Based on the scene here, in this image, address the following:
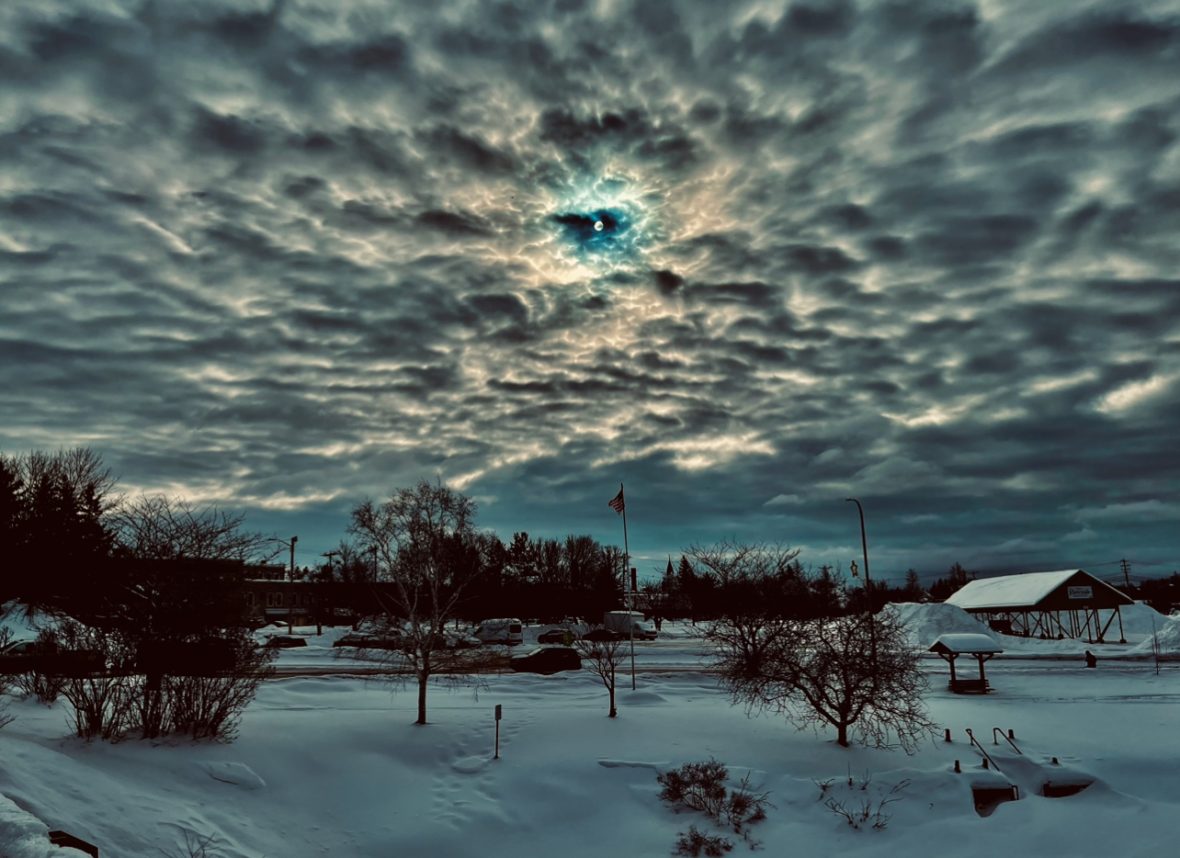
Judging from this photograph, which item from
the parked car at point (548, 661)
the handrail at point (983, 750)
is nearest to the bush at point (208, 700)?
the handrail at point (983, 750)

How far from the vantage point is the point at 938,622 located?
64.6m

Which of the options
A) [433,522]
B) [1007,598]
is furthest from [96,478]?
[1007,598]

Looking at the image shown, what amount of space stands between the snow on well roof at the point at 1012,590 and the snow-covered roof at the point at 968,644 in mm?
35270

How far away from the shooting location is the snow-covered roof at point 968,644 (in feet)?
107

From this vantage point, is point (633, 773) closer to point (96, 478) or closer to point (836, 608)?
point (836, 608)

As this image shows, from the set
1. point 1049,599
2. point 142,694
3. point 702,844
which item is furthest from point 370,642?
point 1049,599

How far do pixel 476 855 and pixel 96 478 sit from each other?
53317mm

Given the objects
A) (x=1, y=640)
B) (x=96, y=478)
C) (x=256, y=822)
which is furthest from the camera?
(x=96, y=478)

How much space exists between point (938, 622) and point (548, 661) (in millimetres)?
38029

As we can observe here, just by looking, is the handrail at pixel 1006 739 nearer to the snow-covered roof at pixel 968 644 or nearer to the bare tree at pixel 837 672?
the bare tree at pixel 837 672

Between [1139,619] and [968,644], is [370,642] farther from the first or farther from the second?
[1139,619]

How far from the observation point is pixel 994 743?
892 inches

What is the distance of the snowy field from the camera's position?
615 inches

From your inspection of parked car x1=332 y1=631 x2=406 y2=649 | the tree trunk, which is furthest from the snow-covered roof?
parked car x1=332 y1=631 x2=406 y2=649
